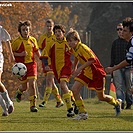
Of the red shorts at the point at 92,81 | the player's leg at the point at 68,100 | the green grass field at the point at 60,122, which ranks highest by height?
the red shorts at the point at 92,81

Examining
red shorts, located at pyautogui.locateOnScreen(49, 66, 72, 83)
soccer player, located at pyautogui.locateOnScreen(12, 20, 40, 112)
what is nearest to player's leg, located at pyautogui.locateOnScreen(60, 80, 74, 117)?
red shorts, located at pyautogui.locateOnScreen(49, 66, 72, 83)

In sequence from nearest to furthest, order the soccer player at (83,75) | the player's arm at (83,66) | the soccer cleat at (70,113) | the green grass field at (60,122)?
the green grass field at (60,122)
the player's arm at (83,66)
the soccer player at (83,75)
the soccer cleat at (70,113)

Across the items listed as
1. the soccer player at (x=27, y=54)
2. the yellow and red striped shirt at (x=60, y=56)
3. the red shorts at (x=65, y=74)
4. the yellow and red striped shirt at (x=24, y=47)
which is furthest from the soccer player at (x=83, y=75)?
the yellow and red striped shirt at (x=24, y=47)

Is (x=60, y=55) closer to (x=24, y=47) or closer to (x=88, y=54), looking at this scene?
(x=24, y=47)

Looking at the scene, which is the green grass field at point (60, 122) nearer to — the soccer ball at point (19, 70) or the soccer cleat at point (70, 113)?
the soccer cleat at point (70, 113)

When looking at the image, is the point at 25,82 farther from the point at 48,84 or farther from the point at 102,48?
the point at 102,48

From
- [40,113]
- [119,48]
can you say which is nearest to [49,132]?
[40,113]

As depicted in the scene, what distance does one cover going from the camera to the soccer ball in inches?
522

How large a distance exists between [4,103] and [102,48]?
125 ft

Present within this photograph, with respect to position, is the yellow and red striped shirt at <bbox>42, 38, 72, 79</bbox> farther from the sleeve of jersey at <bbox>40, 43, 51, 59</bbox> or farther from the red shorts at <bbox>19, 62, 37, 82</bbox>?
the red shorts at <bbox>19, 62, 37, 82</bbox>

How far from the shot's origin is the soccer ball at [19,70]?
13266mm

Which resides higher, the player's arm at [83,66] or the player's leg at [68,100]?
the player's arm at [83,66]

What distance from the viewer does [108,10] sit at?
167 ft

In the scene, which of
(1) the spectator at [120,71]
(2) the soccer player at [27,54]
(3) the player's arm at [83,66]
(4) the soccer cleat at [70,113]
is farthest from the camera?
(1) the spectator at [120,71]
